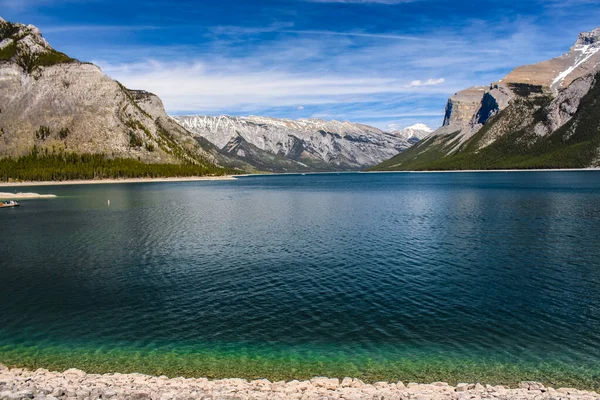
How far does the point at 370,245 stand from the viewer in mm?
68938

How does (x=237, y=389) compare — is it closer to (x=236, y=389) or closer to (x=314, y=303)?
(x=236, y=389)

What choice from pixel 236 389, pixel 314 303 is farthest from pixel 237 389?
pixel 314 303

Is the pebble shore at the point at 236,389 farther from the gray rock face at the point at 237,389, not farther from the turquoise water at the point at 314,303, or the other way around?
the turquoise water at the point at 314,303

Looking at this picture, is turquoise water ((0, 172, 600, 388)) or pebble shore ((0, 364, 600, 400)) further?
turquoise water ((0, 172, 600, 388))

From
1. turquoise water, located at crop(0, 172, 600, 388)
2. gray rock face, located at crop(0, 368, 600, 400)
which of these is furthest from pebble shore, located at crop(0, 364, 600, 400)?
turquoise water, located at crop(0, 172, 600, 388)

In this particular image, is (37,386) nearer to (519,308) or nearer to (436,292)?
(436,292)

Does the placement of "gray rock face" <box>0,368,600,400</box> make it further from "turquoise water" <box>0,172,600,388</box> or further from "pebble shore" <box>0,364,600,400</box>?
"turquoise water" <box>0,172,600,388</box>

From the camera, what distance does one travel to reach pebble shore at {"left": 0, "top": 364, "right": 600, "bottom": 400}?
75.5ft

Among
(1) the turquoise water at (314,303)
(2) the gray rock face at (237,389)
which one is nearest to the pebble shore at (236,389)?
(2) the gray rock face at (237,389)

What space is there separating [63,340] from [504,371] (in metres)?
32.4

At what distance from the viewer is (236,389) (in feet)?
80.1

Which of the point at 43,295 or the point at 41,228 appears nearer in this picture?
the point at 43,295

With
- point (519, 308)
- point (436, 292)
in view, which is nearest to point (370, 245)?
point (436, 292)

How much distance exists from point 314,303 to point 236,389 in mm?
17435
